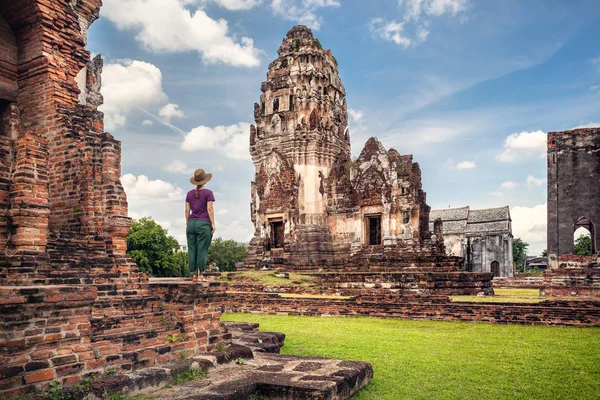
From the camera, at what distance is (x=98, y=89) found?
1287 cm

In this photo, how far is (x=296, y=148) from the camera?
24453mm

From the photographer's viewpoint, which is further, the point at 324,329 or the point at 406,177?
the point at 406,177

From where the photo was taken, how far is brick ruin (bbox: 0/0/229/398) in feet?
14.9

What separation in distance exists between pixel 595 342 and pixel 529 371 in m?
3.12

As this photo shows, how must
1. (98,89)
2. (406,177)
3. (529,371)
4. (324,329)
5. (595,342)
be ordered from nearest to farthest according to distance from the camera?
(529,371) → (595,342) → (324,329) → (98,89) → (406,177)

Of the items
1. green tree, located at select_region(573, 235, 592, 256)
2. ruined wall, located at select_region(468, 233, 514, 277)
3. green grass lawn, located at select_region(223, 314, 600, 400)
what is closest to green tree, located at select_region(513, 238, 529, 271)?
green tree, located at select_region(573, 235, 592, 256)

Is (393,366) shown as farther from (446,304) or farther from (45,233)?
(446,304)

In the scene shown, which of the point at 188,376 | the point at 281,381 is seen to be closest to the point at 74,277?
the point at 188,376

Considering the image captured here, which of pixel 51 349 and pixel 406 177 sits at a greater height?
pixel 406 177

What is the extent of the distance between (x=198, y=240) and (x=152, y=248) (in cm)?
3027

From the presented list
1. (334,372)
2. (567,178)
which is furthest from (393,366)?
(567,178)

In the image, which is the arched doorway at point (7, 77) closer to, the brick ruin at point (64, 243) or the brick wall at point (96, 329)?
the brick ruin at point (64, 243)

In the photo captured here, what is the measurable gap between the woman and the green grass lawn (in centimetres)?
264

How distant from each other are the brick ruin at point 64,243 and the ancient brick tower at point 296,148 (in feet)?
53.6
